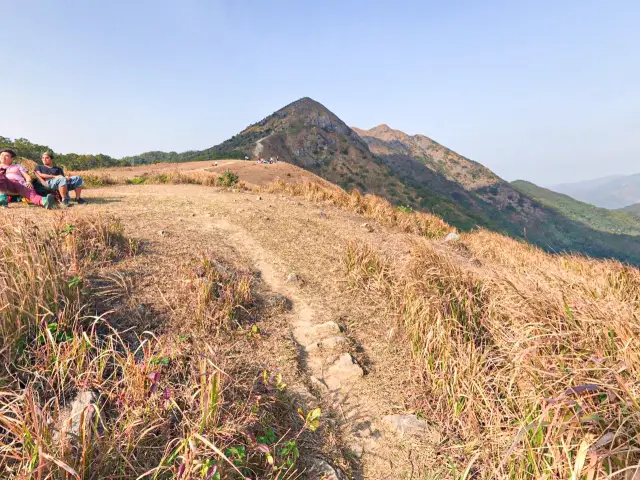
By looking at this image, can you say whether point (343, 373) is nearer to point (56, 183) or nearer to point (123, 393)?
point (123, 393)

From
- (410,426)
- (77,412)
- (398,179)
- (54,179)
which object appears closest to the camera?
(77,412)

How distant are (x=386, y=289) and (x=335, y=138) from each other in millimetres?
112824

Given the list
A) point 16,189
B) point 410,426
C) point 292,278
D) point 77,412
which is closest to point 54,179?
point 16,189

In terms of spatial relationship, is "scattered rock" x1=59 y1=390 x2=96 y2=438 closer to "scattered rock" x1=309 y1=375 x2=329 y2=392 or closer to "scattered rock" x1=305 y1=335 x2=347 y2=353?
"scattered rock" x1=309 y1=375 x2=329 y2=392

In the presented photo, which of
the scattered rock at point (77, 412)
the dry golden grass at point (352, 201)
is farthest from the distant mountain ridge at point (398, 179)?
the scattered rock at point (77, 412)

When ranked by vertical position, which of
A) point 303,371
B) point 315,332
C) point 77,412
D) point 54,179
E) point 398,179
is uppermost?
point 398,179

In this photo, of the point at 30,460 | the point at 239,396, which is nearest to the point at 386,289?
the point at 239,396

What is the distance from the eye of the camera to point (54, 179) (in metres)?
7.15

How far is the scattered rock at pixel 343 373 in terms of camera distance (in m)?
3.15

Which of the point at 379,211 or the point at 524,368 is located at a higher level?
the point at 379,211

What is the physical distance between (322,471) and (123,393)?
1502mm

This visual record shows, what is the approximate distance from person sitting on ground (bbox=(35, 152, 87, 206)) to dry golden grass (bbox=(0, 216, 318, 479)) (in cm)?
442

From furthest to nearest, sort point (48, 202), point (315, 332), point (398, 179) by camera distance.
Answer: point (398, 179) < point (48, 202) < point (315, 332)

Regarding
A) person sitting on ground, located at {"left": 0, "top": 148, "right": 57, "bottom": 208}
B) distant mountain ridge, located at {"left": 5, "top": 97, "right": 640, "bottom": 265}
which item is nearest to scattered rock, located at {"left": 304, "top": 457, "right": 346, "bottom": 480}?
person sitting on ground, located at {"left": 0, "top": 148, "right": 57, "bottom": 208}
